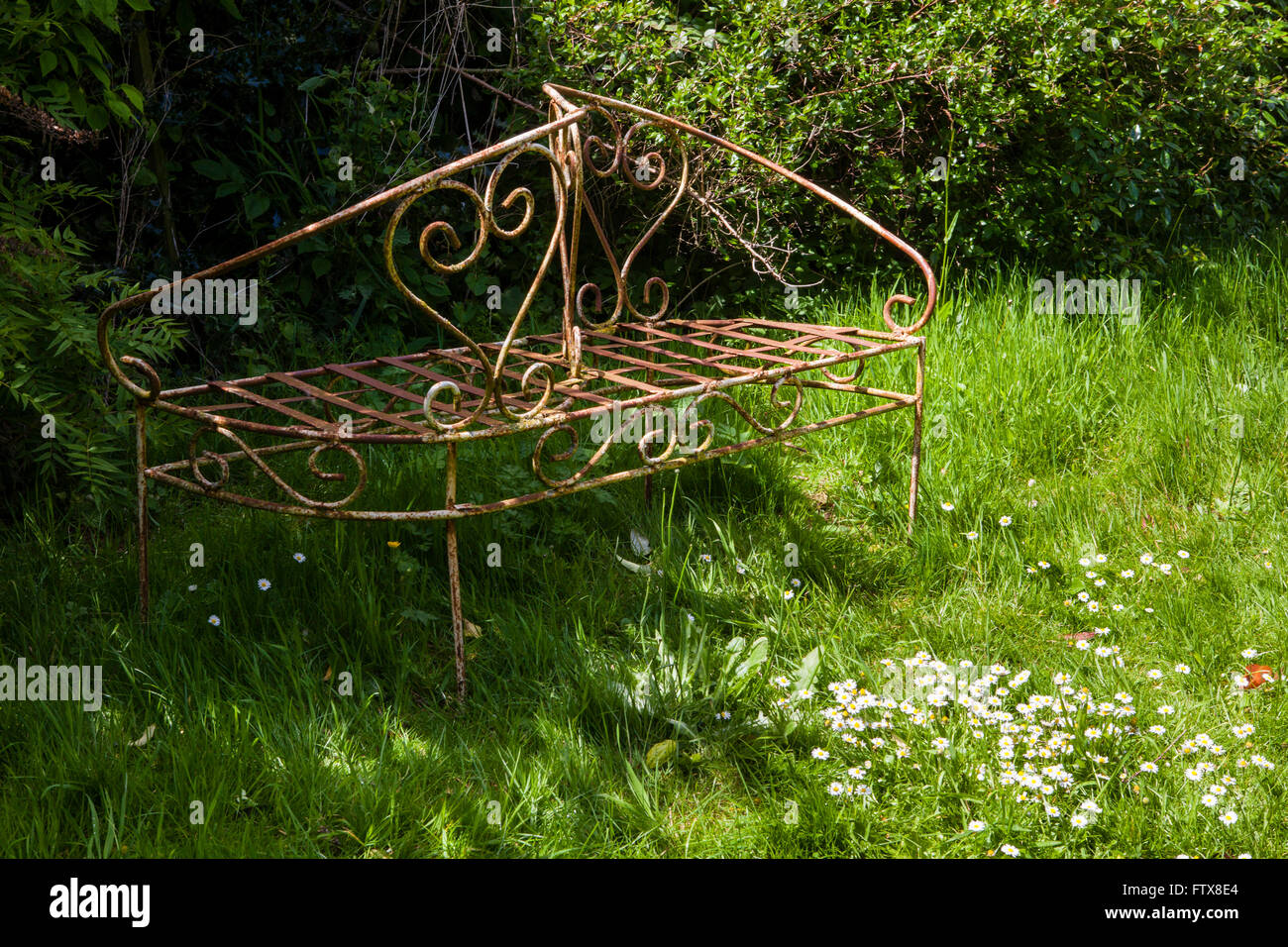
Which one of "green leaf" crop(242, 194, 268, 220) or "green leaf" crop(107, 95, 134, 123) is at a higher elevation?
"green leaf" crop(107, 95, 134, 123)

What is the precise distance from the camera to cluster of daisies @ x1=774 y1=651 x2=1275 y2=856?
246 cm

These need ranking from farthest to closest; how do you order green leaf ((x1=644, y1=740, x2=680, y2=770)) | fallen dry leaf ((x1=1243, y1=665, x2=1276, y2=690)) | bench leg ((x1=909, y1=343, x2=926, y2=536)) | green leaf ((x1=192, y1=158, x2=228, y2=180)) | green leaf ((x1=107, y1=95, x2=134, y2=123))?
1. green leaf ((x1=192, y1=158, x2=228, y2=180))
2. bench leg ((x1=909, y1=343, x2=926, y2=536))
3. green leaf ((x1=107, y1=95, x2=134, y2=123))
4. fallen dry leaf ((x1=1243, y1=665, x2=1276, y2=690))
5. green leaf ((x1=644, y1=740, x2=680, y2=770))

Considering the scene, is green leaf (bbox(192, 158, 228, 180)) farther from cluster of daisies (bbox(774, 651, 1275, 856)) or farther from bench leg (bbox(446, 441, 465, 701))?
cluster of daisies (bbox(774, 651, 1275, 856))

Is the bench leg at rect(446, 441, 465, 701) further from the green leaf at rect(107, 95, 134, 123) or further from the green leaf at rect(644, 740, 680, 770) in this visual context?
the green leaf at rect(107, 95, 134, 123)

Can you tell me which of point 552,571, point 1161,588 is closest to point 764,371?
point 552,571

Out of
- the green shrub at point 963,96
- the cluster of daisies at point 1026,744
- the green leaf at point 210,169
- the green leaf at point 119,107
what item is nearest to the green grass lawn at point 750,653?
the cluster of daisies at point 1026,744

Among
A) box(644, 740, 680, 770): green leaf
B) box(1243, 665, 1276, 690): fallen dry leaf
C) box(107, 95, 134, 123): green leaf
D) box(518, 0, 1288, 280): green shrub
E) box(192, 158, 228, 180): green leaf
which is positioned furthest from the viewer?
box(518, 0, 1288, 280): green shrub

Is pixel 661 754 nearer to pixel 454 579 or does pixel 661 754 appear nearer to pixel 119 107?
pixel 454 579

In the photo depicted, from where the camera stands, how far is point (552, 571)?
3.30 metres

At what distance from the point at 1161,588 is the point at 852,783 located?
1253 millimetres

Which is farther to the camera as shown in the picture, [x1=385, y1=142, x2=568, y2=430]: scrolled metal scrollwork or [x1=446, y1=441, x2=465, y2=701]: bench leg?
[x1=446, y1=441, x2=465, y2=701]: bench leg

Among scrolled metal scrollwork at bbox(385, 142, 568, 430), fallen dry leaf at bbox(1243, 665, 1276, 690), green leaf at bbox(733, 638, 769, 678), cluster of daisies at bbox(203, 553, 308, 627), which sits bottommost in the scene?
fallen dry leaf at bbox(1243, 665, 1276, 690)

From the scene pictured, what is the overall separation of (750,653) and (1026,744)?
0.67m

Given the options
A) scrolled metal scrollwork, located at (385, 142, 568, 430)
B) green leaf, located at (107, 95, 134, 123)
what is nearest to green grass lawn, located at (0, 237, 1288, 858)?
scrolled metal scrollwork, located at (385, 142, 568, 430)
